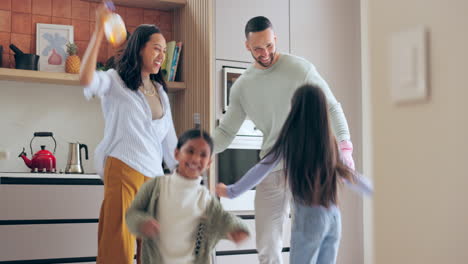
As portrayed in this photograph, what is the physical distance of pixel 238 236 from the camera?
1.96 meters

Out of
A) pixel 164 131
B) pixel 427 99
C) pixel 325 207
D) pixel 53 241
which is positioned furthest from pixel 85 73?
pixel 427 99

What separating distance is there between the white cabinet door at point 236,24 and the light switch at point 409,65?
324 centimetres

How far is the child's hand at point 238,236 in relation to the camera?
76.9 inches

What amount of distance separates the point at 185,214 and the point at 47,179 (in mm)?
1639

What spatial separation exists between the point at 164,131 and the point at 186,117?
136cm

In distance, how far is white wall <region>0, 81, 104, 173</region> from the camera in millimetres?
3689

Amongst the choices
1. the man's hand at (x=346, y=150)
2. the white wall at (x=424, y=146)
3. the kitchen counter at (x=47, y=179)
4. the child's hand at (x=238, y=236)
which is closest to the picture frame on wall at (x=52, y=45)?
the kitchen counter at (x=47, y=179)

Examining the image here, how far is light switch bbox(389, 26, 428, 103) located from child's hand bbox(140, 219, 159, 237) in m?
1.31

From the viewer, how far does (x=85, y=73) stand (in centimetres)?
219

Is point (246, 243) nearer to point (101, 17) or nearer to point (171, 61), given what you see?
point (171, 61)

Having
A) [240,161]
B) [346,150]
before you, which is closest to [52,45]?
[240,161]

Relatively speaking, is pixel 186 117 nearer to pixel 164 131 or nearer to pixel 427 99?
pixel 164 131

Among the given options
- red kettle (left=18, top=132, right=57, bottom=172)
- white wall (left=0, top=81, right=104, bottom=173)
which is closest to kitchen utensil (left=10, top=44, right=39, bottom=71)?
white wall (left=0, top=81, right=104, bottom=173)

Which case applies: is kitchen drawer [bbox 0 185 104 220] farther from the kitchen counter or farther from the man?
the man
